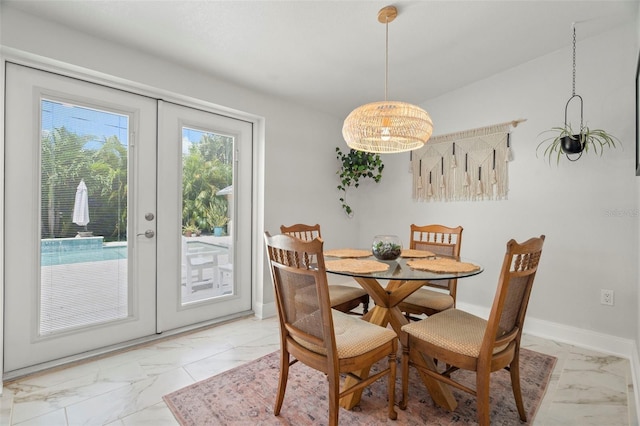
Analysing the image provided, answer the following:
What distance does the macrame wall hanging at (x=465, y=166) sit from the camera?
305 cm

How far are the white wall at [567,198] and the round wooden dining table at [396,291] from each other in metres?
1.44

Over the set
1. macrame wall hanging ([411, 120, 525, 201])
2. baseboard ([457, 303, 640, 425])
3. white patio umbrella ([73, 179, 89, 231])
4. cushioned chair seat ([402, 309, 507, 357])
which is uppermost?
macrame wall hanging ([411, 120, 525, 201])

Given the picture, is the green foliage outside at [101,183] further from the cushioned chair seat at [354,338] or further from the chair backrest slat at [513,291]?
the chair backrest slat at [513,291]

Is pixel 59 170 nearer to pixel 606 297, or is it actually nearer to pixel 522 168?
pixel 522 168

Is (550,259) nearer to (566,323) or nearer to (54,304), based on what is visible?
(566,323)

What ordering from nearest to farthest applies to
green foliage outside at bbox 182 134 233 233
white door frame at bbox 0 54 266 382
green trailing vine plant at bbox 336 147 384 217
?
white door frame at bbox 0 54 266 382 < green foliage outside at bbox 182 134 233 233 < green trailing vine plant at bbox 336 147 384 217

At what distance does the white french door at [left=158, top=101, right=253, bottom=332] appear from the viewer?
264 centimetres

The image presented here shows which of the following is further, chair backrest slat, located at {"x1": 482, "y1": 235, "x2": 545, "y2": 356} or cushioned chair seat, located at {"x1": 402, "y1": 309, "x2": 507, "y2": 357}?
cushioned chair seat, located at {"x1": 402, "y1": 309, "x2": 507, "y2": 357}

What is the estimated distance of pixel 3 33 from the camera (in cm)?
180

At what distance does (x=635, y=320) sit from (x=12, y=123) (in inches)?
176

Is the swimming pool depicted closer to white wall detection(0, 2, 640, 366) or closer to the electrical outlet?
white wall detection(0, 2, 640, 366)

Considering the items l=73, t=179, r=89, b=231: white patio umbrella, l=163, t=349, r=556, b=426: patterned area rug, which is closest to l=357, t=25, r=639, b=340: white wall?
l=163, t=349, r=556, b=426: patterned area rug

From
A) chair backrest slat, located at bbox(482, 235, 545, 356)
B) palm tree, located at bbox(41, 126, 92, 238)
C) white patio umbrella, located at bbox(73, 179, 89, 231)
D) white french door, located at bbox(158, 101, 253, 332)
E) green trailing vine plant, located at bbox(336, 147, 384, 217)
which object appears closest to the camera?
chair backrest slat, located at bbox(482, 235, 545, 356)

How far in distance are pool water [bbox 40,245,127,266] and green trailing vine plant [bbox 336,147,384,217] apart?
2437mm
